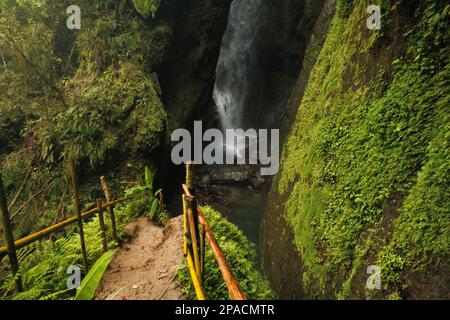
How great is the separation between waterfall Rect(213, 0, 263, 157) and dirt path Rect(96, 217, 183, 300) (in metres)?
12.4

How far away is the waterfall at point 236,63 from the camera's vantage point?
18.7 meters

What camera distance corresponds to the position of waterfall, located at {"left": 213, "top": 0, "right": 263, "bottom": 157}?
1872 centimetres

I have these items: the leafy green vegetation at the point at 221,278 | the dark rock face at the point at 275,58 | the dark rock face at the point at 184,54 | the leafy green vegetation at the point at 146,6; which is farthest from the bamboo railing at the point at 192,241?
the dark rock face at the point at 275,58

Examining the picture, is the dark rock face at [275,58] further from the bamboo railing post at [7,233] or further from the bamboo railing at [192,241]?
the bamboo railing post at [7,233]

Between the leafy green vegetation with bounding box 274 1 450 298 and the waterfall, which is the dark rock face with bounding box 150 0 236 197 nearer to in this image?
the waterfall

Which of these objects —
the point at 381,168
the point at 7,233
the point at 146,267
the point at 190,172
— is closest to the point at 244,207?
the point at 146,267

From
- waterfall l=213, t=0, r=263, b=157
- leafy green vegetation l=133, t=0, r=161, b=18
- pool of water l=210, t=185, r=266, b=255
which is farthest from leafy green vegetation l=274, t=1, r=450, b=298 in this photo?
waterfall l=213, t=0, r=263, b=157

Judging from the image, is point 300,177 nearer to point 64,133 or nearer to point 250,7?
point 64,133

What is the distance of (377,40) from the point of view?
16.4 ft

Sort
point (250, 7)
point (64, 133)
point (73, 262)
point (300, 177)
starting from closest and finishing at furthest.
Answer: point (73, 262), point (300, 177), point (64, 133), point (250, 7)

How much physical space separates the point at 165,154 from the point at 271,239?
16.6 feet

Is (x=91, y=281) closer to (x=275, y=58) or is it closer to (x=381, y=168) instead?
(x=381, y=168)
